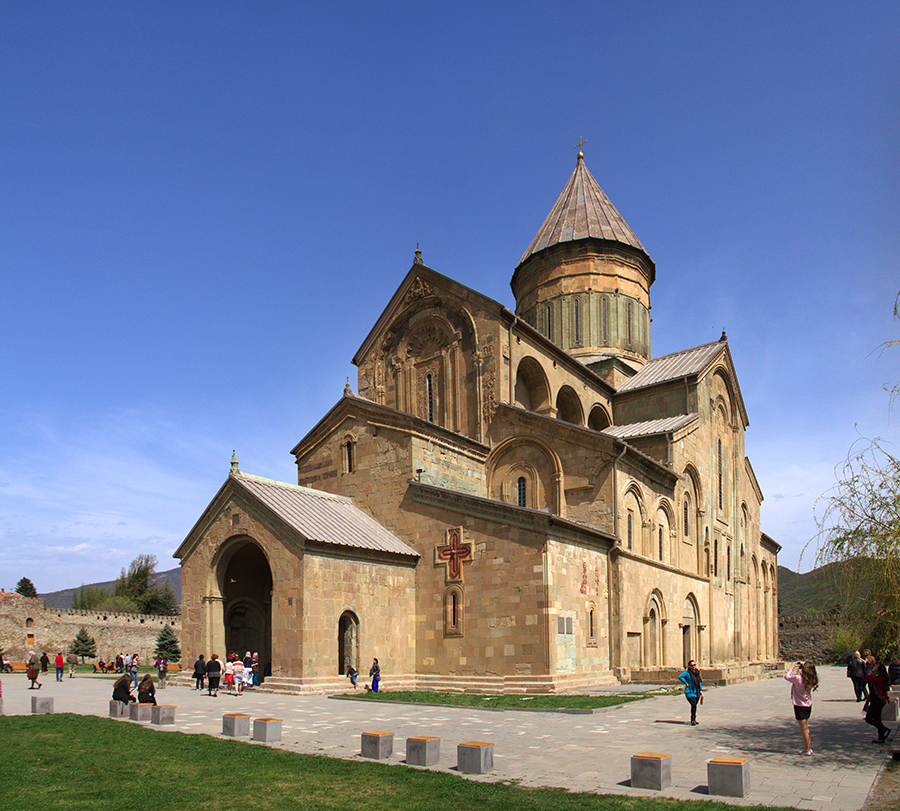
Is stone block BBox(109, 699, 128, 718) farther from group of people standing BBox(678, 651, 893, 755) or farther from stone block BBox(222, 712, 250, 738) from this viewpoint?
group of people standing BBox(678, 651, 893, 755)

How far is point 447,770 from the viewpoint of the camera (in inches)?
390

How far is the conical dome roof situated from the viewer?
37.6 metres

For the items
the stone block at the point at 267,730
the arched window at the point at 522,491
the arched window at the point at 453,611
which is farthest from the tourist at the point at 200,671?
the arched window at the point at 522,491

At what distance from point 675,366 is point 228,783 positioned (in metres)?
28.3

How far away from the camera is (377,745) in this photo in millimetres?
10609

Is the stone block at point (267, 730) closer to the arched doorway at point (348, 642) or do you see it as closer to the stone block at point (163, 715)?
the stone block at point (163, 715)

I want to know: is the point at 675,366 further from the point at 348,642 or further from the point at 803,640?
the point at 803,640

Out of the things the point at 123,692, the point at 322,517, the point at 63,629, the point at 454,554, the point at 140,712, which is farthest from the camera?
the point at 63,629

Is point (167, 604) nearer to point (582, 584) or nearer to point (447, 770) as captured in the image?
point (582, 584)

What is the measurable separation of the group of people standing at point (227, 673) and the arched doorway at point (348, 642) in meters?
2.50

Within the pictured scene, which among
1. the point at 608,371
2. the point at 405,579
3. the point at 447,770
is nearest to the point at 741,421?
the point at 608,371

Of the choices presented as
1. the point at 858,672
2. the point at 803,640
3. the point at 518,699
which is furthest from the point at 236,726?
the point at 803,640

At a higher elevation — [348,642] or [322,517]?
[322,517]

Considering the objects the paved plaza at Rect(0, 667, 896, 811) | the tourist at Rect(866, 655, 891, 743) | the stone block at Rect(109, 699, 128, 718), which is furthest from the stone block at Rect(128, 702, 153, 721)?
the tourist at Rect(866, 655, 891, 743)
